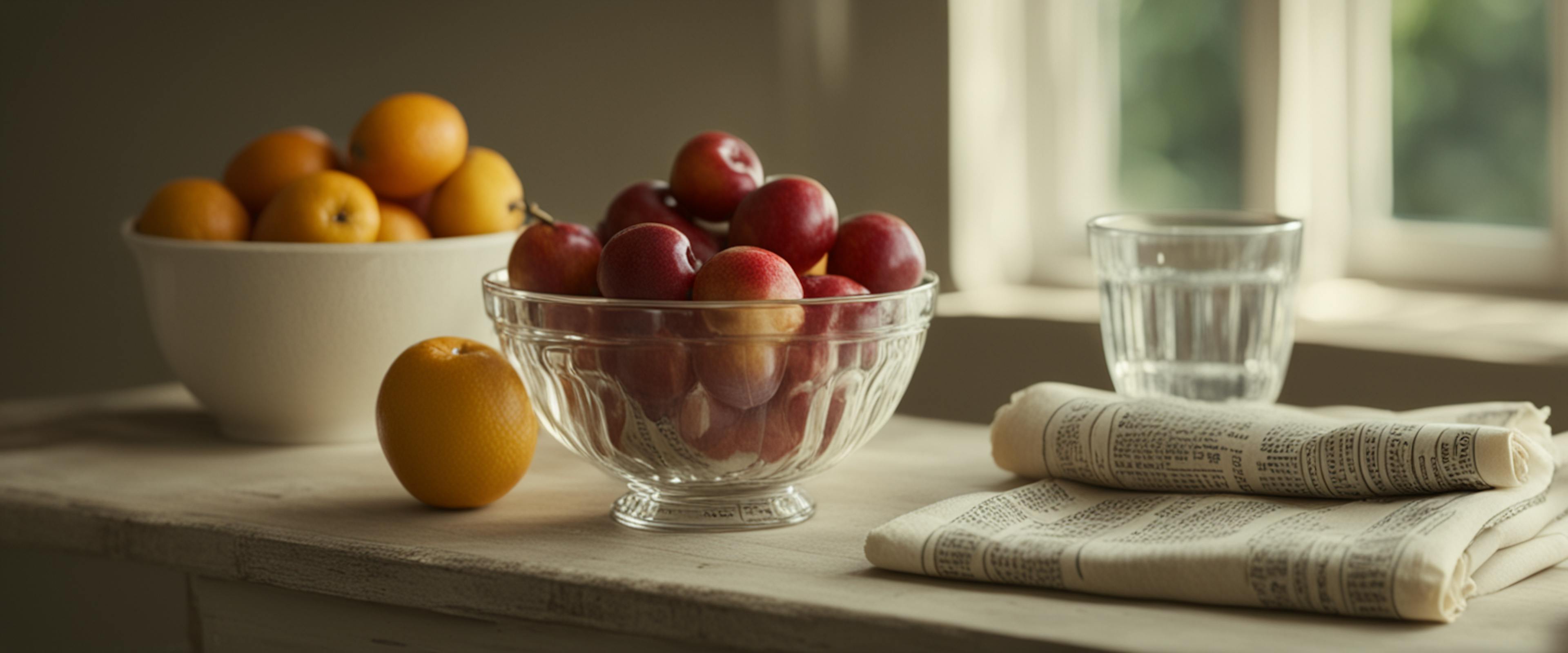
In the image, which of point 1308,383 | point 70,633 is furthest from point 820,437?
point 70,633

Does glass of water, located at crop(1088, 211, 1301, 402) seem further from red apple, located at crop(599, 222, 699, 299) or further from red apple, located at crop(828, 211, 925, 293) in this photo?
red apple, located at crop(599, 222, 699, 299)

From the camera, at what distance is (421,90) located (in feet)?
7.93

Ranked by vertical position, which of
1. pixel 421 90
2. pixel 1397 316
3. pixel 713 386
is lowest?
pixel 1397 316

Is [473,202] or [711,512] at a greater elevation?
[473,202]

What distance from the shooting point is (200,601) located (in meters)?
0.83

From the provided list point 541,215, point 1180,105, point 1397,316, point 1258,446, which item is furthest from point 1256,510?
point 1180,105

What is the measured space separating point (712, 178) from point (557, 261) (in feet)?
0.36

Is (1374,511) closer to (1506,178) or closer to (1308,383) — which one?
(1308,383)

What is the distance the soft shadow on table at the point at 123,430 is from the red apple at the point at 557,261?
14.9 inches

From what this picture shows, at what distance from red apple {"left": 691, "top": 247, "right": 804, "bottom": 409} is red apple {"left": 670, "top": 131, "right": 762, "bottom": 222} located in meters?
0.12

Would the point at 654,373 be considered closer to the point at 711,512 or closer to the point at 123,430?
the point at 711,512

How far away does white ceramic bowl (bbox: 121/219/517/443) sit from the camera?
1.00 m

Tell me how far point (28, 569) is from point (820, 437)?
2.05m

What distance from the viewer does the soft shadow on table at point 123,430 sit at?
106 cm
